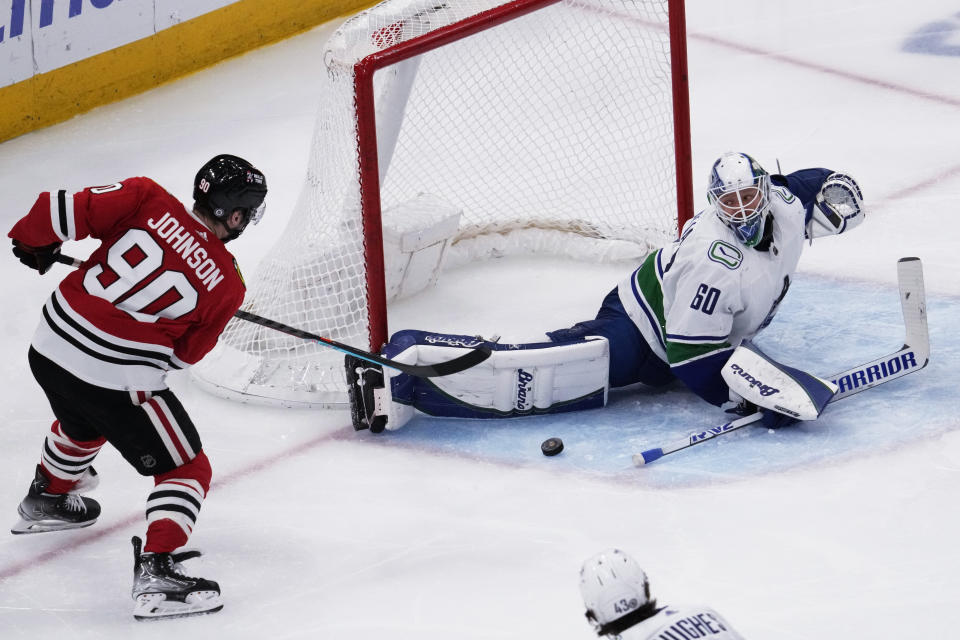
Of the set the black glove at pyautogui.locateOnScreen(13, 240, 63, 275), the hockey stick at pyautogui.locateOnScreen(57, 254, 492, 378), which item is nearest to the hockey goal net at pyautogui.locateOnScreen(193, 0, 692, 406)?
the hockey stick at pyautogui.locateOnScreen(57, 254, 492, 378)

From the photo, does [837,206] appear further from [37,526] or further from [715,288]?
[37,526]

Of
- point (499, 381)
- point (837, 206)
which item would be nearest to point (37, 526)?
point (499, 381)

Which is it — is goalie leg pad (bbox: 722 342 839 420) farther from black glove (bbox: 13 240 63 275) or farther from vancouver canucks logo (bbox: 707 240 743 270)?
black glove (bbox: 13 240 63 275)

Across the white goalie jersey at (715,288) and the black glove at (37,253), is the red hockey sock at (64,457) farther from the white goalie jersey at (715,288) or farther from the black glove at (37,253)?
the white goalie jersey at (715,288)

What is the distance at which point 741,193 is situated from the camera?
3.43 m

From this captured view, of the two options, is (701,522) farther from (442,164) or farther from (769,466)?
(442,164)

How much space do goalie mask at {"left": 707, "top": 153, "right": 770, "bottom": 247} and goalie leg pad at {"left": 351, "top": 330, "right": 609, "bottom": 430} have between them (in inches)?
17.9

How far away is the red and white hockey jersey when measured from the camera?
9.85 feet

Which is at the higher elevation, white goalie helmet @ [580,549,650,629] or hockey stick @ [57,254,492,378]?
hockey stick @ [57,254,492,378]

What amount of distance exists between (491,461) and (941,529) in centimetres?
102

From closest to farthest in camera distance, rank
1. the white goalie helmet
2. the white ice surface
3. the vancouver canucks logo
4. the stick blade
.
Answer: the white goalie helmet, the white ice surface, the vancouver canucks logo, the stick blade

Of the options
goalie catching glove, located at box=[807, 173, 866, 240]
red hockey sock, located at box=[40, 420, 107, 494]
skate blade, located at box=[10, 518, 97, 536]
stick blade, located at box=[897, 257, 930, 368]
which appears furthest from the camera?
goalie catching glove, located at box=[807, 173, 866, 240]

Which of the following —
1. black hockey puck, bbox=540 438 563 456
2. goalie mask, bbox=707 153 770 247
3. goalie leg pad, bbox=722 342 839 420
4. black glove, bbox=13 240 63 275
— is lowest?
black hockey puck, bbox=540 438 563 456

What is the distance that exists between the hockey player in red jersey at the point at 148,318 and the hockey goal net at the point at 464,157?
0.72 metres
